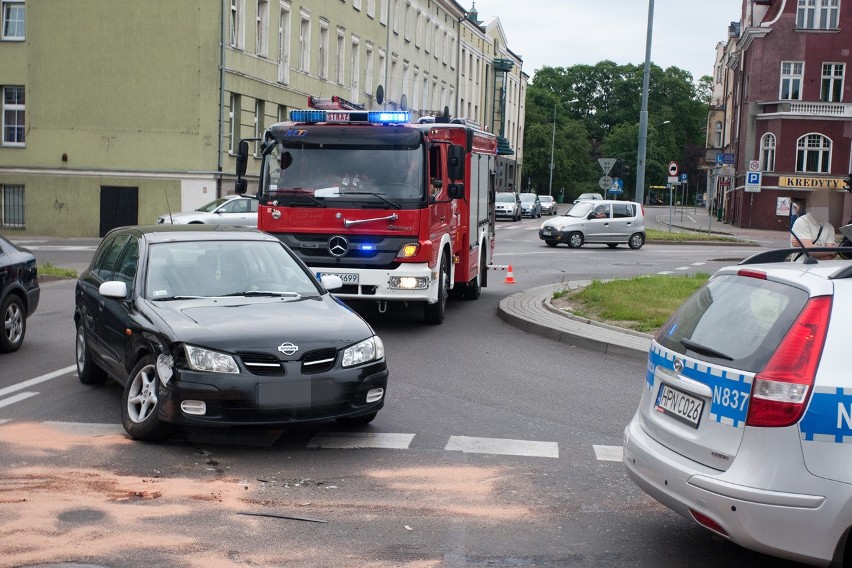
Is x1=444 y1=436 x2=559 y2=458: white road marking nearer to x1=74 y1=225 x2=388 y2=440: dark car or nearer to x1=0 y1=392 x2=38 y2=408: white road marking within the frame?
x1=74 y1=225 x2=388 y2=440: dark car

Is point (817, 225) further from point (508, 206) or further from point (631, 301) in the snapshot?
point (508, 206)

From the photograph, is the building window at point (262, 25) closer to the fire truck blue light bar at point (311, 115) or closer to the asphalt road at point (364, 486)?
the fire truck blue light bar at point (311, 115)

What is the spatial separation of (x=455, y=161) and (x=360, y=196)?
1.30 meters

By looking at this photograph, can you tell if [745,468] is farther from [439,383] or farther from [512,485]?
[439,383]

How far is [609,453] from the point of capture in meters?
7.62

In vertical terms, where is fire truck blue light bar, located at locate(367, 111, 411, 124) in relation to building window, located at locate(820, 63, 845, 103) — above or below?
below

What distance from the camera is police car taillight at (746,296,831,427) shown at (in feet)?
14.6

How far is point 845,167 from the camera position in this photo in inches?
2338

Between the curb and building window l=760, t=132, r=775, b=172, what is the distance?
46.8 metres

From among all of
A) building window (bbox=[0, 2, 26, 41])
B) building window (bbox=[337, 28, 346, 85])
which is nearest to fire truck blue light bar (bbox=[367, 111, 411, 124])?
building window (bbox=[0, 2, 26, 41])

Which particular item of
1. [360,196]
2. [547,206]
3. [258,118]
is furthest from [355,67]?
[360,196]

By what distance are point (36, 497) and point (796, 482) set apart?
13.4ft

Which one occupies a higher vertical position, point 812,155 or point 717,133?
point 717,133

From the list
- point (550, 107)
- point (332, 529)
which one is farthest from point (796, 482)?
point (550, 107)
